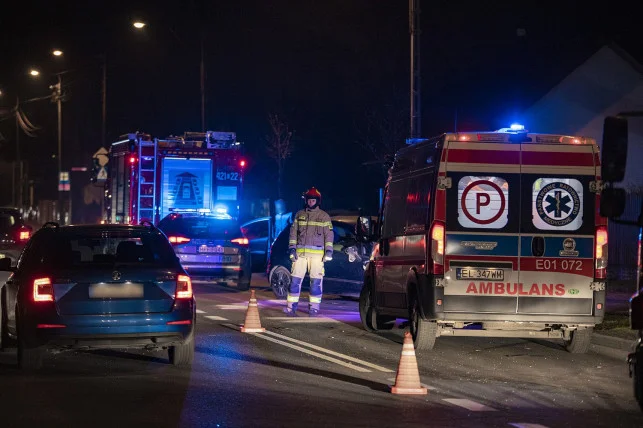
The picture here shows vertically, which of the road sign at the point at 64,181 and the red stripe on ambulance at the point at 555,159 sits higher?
the road sign at the point at 64,181

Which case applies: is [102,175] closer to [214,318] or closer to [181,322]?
[214,318]

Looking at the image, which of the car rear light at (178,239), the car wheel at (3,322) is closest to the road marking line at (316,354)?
the car wheel at (3,322)

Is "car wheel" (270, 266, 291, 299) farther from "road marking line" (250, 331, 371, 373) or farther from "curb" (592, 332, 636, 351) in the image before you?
"curb" (592, 332, 636, 351)

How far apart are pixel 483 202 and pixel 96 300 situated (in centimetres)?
426

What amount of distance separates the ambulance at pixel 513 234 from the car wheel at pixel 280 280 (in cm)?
861

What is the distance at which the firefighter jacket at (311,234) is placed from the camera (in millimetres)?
16766

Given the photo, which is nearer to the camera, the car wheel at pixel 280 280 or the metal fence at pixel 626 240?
the car wheel at pixel 280 280

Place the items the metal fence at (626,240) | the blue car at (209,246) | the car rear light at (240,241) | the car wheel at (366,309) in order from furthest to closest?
the metal fence at (626,240) < the car rear light at (240,241) < the blue car at (209,246) < the car wheel at (366,309)

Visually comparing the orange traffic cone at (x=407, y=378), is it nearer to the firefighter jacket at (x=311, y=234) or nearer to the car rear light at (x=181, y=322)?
the car rear light at (x=181, y=322)

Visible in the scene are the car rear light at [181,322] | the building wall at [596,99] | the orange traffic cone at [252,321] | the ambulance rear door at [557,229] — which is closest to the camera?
the car rear light at [181,322]

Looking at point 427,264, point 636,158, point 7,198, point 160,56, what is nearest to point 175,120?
point 160,56

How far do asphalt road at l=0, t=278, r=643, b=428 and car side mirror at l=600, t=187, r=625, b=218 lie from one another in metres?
1.72

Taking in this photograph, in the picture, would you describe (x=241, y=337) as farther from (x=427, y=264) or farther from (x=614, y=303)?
(x=614, y=303)

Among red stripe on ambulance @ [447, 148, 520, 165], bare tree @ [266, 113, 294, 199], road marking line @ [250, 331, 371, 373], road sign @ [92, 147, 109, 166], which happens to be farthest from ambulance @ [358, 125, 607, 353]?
bare tree @ [266, 113, 294, 199]
